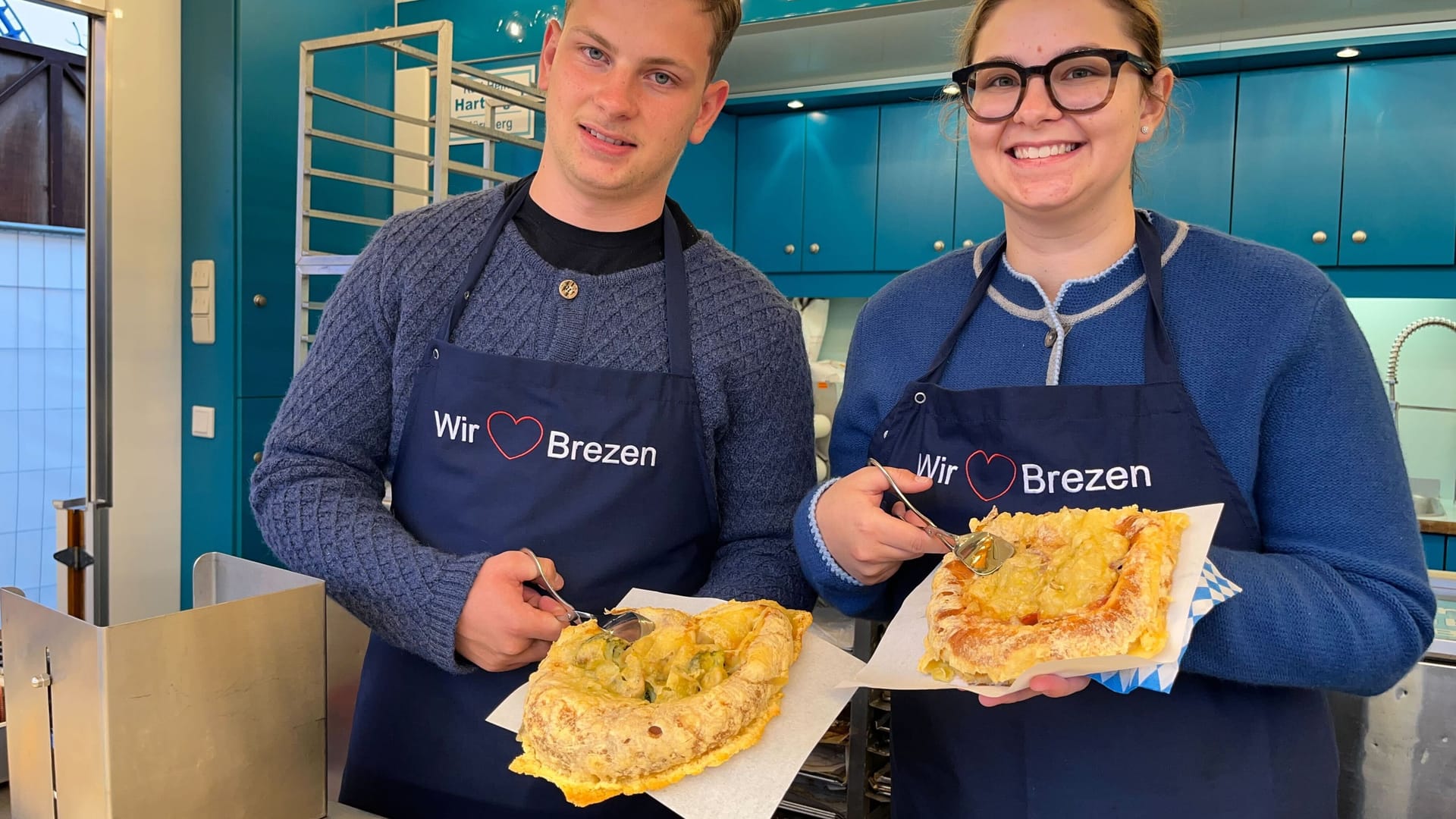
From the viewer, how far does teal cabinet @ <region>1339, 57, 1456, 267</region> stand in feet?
11.9

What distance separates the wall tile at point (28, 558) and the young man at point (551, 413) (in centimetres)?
307

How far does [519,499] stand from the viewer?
4.39ft

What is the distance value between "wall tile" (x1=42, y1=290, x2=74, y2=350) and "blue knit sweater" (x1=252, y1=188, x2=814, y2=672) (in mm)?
3036

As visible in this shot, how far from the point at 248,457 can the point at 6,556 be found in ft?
3.70

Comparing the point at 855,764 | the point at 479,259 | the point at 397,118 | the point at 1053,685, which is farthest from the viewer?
the point at 397,118

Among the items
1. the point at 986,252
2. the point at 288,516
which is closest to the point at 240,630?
the point at 288,516

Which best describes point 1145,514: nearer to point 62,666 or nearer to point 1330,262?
point 62,666

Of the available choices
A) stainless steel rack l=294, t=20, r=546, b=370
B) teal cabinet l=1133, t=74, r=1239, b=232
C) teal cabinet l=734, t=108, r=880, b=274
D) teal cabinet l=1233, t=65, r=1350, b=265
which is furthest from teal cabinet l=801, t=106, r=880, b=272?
stainless steel rack l=294, t=20, r=546, b=370

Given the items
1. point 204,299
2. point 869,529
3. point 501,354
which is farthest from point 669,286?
point 204,299

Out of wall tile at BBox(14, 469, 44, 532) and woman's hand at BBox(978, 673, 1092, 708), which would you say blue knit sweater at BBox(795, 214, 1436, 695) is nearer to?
woman's hand at BBox(978, 673, 1092, 708)

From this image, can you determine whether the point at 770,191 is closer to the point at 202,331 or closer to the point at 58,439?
the point at 202,331

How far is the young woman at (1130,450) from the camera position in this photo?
105 cm

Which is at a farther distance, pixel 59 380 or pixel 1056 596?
pixel 59 380

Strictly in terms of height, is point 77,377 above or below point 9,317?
below
